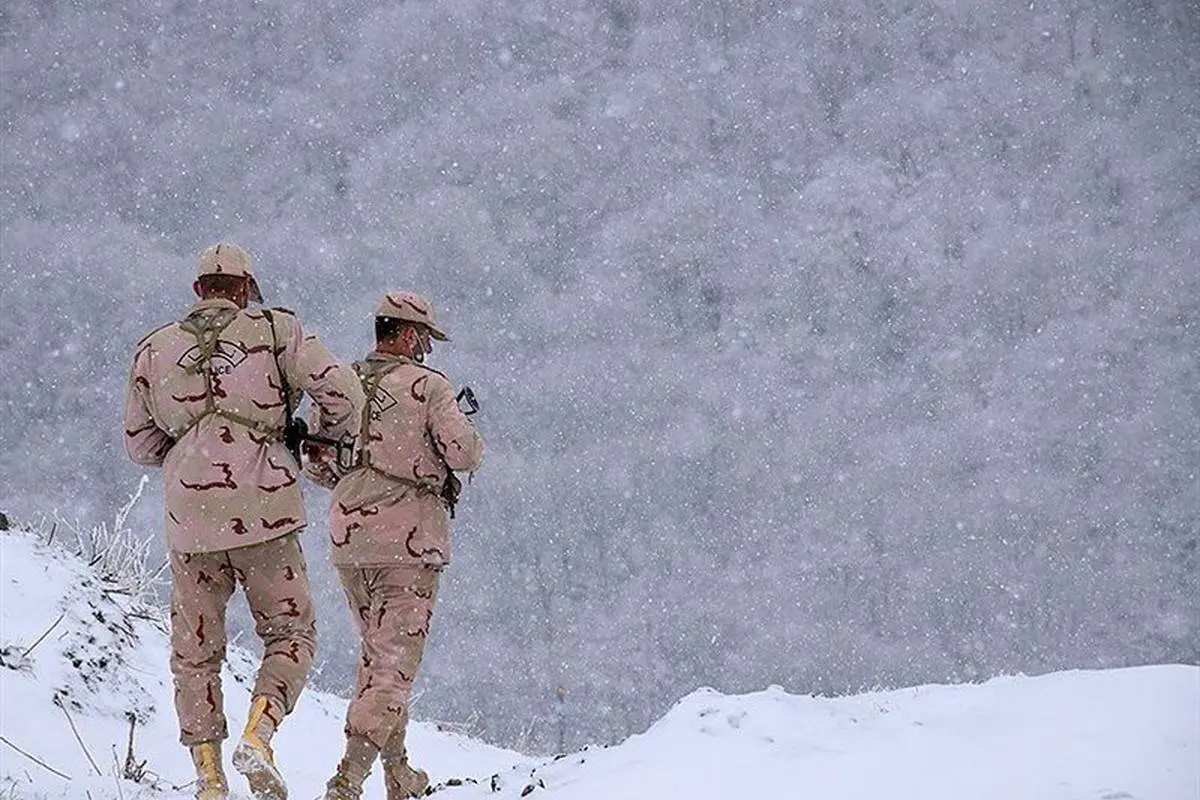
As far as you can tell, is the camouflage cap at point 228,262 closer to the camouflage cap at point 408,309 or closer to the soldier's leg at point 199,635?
the camouflage cap at point 408,309

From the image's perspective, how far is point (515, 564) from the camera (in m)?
143

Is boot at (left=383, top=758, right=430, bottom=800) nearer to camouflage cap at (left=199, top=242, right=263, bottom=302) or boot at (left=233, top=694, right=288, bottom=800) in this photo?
boot at (left=233, top=694, right=288, bottom=800)

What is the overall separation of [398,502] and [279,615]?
75 cm

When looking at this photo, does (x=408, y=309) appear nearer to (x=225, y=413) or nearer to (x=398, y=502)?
(x=398, y=502)

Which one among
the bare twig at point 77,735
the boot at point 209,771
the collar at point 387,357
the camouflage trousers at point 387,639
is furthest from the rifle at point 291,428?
the bare twig at point 77,735

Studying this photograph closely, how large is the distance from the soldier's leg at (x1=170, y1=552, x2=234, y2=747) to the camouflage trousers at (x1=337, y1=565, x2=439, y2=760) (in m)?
0.56

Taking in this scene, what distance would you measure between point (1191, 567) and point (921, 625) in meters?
32.2

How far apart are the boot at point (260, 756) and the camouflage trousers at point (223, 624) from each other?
0.10 metres

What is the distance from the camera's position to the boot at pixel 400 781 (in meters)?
5.70

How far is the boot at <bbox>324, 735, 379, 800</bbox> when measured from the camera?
5027mm

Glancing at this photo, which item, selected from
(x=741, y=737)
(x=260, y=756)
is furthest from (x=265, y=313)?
(x=741, y=737)

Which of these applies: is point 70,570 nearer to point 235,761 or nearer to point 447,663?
point 235,761

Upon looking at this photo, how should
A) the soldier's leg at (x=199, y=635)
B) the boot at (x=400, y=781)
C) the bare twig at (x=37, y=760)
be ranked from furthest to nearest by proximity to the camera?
1. the boot at (x=400, y=781)
2. the bare twig at (x=37, y=760)
3. the soldier's leg at (x=199, y=635)

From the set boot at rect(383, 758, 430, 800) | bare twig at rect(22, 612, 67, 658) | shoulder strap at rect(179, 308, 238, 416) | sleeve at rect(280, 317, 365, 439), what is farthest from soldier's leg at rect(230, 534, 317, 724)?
bare twig at rect(22, 612, 67, 658)
